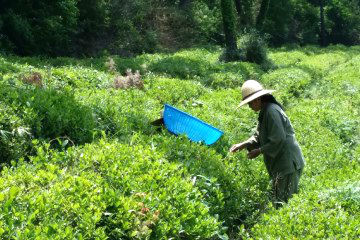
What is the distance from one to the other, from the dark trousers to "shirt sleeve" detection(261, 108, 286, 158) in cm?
42

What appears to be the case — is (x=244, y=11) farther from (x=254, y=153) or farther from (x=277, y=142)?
(x=277, y=142)

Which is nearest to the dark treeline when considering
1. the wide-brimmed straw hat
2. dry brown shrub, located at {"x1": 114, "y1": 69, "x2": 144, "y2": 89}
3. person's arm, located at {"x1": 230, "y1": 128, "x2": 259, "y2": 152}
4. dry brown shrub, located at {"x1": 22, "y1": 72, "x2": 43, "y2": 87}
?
dry brown shrub, located at {"x1": 114, "y1": 69, "x2": 144, "y2": 89}

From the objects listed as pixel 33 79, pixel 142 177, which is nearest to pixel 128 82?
pixel 33 79

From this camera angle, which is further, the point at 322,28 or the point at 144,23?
the point at 322,28

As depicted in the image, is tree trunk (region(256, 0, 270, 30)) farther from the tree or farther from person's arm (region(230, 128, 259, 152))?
person's arm (region(230, 128, 259, 152))

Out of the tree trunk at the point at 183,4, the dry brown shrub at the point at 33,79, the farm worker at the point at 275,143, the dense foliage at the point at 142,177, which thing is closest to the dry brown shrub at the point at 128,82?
the dense foliage at the point at 142,177

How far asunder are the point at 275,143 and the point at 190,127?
1.51 m

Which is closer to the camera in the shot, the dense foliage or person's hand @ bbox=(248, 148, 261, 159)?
the dense foliage

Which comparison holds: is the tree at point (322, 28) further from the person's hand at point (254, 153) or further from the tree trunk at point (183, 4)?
the person's hand at point (254, 153)

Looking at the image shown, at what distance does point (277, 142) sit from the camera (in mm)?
6027

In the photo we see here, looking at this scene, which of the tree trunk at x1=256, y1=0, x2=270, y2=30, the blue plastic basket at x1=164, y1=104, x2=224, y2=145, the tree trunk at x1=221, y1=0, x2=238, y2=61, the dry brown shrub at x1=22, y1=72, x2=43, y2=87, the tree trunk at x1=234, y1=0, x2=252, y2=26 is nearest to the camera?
the blue plastic basket at x1=164, y1=104, x2=224, y2=145

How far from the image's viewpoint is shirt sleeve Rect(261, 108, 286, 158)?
6039 mm

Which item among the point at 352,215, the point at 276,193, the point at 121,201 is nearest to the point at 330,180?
the point at 276,193

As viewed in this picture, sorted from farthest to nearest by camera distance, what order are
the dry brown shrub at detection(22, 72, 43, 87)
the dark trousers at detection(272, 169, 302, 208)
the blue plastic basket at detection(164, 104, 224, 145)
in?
1. the dry brown shrub at detection(22, 72, 43, 87)
2. the blue plastic basket at detection(164, 104, 224, 145)
3. the dark trousers at detection(272, 169, 302, 208)
